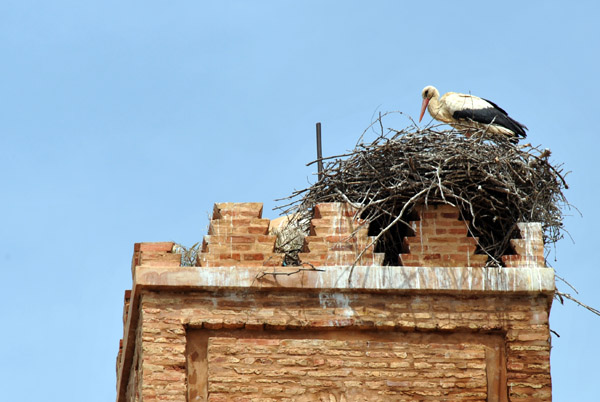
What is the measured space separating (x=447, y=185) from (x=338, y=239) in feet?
3.36

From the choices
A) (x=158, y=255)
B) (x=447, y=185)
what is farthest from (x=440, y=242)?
(x=158, y=255)

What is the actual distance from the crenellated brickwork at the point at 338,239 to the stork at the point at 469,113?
1.76 m

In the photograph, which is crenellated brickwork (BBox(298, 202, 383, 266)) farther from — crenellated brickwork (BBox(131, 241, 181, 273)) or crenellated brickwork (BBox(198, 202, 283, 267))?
crenellated brickwork (BBox(131, 241, 181, 273))

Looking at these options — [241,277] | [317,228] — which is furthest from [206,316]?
[317,228]

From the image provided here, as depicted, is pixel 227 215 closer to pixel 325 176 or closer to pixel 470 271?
pixel 325 176

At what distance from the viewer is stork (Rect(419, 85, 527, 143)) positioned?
13.8 m

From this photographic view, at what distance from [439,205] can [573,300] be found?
1328 millimetres

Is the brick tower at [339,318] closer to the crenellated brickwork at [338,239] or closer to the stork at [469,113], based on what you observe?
the crenellated brickwork at [338,239]

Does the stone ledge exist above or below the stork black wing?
below

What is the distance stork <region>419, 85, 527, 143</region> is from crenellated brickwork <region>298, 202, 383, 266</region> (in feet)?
5.78

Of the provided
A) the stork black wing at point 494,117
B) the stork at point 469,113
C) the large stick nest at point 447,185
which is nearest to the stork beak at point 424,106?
the stork at point 469,113

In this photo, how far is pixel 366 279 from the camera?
452 inches

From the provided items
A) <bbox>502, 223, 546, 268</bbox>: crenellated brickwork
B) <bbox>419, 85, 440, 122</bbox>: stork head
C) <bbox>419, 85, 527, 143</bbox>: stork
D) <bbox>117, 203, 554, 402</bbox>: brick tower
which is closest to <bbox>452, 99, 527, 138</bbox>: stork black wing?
<bbox>419, 85, 527, 143</bbox>: stork

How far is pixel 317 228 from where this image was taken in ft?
38.3
